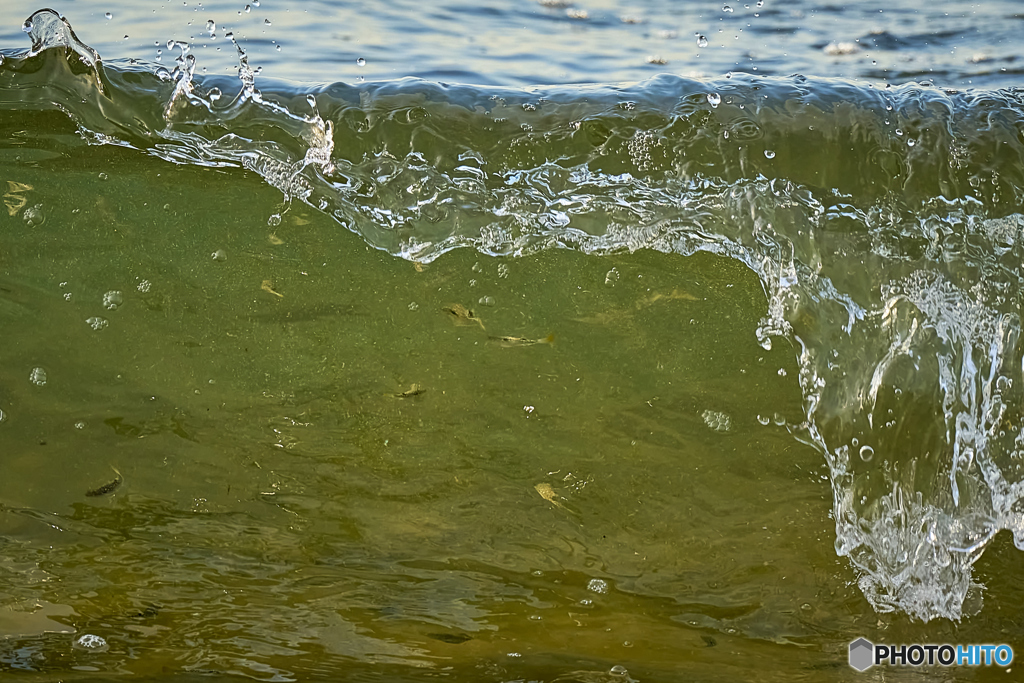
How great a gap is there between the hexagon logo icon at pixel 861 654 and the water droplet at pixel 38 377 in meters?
2.55

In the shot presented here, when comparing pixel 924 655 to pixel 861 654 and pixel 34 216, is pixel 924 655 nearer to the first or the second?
pixel 861 654

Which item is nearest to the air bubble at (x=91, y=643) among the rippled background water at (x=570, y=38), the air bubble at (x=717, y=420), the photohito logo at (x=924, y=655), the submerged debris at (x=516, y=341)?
the submerged debris at (x=516, y=341)

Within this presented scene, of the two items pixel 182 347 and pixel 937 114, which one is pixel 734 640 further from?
pixel 182 347

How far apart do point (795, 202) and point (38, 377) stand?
2.34m

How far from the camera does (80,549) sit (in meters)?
2.27

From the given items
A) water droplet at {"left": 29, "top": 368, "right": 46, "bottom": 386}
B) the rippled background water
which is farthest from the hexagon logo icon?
water droplet at {"left": 29, "top": 368, "right": 46, "bottom": 386}

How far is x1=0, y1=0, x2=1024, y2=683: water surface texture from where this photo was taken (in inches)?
85.9

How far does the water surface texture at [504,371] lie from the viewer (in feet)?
7.16

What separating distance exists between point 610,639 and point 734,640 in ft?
1.19

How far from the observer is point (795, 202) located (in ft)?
7.38

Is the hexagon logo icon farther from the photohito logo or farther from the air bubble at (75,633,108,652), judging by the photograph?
the air bubble at (75,633,108,652)

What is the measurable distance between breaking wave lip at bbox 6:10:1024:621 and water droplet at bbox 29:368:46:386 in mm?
786

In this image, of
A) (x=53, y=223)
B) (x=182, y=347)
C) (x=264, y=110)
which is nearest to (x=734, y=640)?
(x=182, y=347)

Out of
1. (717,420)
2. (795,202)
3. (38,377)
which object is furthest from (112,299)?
(795,202)
